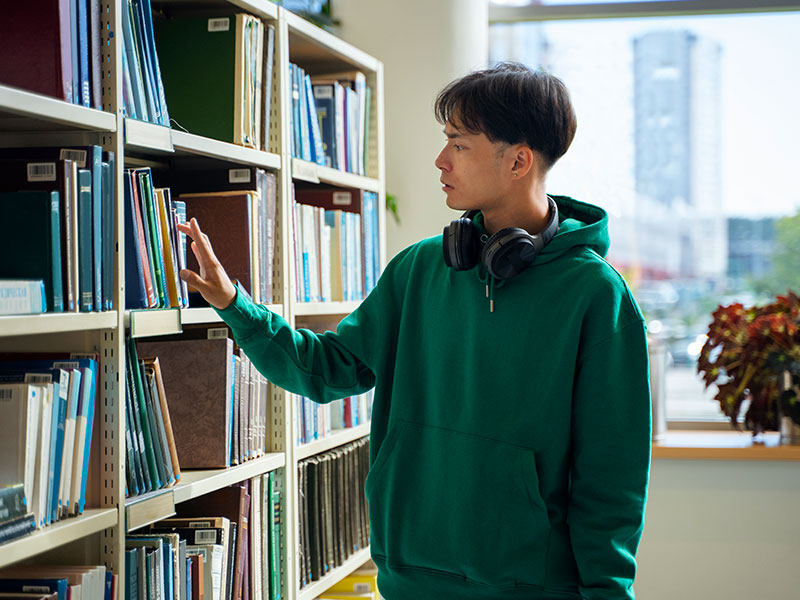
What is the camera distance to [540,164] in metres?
1.60

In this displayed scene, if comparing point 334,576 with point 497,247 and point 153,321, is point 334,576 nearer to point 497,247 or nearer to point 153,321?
point 153,321

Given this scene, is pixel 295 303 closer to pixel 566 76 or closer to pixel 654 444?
pixel 654 444

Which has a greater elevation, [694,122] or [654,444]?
[694,122]

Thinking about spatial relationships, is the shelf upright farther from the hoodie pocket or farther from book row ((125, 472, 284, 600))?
the hoodie pocket

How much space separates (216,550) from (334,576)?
64 centimetres

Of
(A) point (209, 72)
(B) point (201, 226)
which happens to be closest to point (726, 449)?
(B) point (201, 226)

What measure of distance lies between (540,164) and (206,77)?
0.84 meters

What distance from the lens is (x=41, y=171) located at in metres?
1.45

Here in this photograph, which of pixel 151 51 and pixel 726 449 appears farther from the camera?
pixel 726 449

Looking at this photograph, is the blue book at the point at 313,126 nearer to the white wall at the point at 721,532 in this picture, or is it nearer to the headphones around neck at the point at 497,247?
the headphones around neck at the point at 497,247

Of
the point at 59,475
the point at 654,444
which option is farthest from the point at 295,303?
the point at 654,444

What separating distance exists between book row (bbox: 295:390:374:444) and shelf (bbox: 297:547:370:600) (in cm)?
37

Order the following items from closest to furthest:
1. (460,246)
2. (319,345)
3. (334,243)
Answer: (460,246)
(319,345)
(334,243)

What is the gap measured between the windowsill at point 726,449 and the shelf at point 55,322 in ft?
7.29
